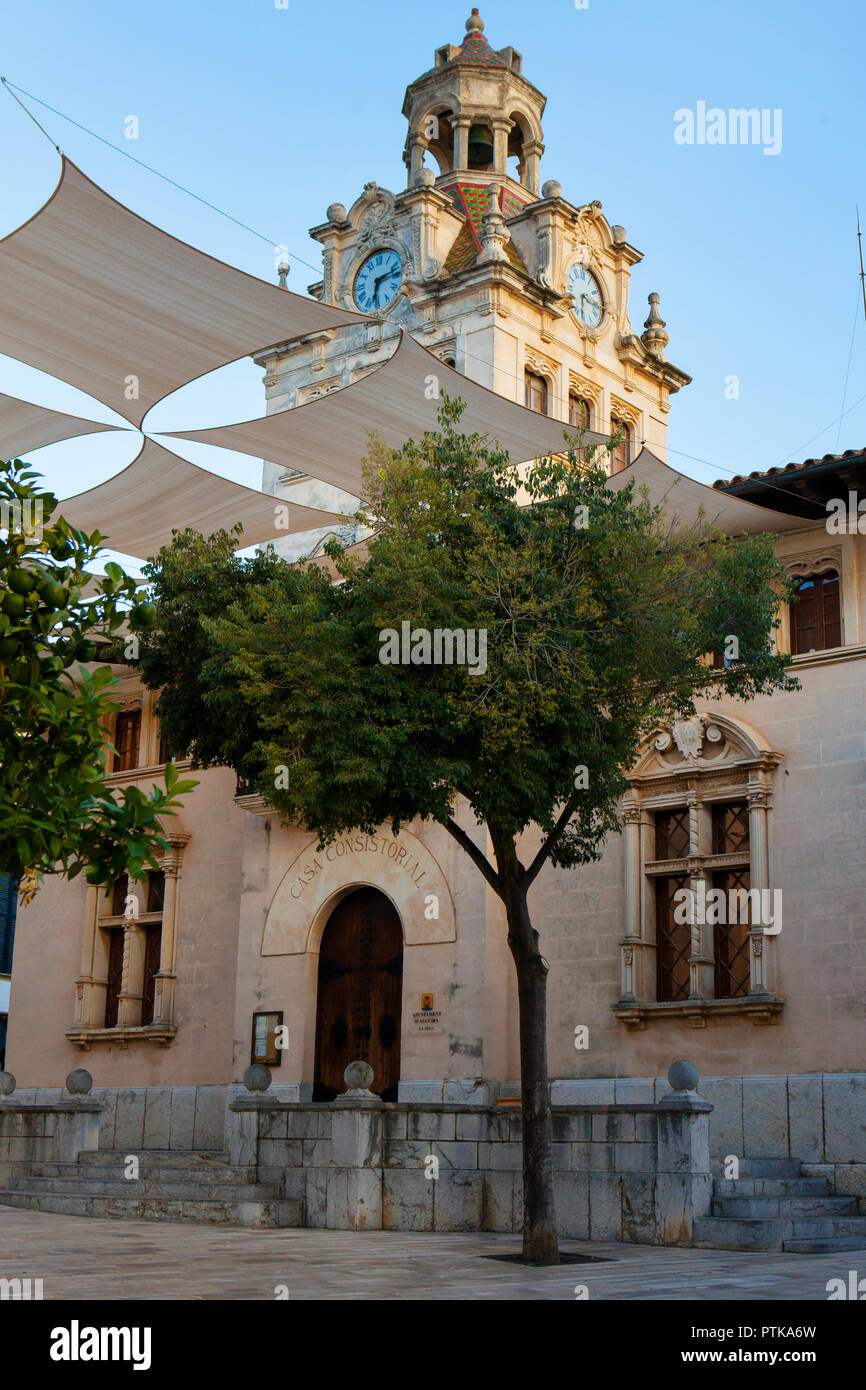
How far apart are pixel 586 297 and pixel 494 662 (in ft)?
87.7

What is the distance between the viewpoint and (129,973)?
92.7 feet

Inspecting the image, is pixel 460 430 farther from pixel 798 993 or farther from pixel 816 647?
pixel 798 993

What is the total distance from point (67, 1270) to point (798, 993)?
1018cm

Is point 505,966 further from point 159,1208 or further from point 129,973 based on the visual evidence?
point 129,973

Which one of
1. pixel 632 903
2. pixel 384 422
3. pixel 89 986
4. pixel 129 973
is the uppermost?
pixel 384 422

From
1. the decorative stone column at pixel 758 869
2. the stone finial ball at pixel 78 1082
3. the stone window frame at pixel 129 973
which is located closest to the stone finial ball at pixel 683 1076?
the decorative stone column at pixel 758 869

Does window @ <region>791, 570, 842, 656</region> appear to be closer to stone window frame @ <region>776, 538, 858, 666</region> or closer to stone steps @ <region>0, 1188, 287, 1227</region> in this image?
stone window frame @ <region>776, 538, 858, 666</region>

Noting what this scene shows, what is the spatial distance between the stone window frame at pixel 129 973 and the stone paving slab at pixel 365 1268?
9.54m

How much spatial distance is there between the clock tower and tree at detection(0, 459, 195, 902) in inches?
1066

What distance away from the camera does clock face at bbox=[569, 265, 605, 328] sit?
3866 cm

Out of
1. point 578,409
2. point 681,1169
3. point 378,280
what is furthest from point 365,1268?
point 378,280

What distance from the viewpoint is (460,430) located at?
64.4 feet

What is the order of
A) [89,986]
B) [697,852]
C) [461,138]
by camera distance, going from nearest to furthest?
[697,852]
[89,986]
[461,138]

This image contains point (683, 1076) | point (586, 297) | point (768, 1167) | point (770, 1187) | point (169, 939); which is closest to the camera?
point (683, 1076)
